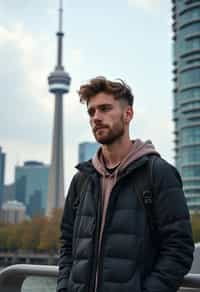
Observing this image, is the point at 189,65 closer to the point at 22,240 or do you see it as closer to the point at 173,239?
the point at 22,240

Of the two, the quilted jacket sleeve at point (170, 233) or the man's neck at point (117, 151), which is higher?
the man's neck at point (117, 151)

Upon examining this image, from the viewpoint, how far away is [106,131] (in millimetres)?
2258

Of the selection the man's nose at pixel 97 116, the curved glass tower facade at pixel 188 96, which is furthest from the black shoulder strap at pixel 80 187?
the curved glass tower facade at pixel 188 96

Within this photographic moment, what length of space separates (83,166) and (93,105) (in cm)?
26

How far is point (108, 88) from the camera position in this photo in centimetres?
228

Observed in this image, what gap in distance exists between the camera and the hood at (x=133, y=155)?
2199 mm

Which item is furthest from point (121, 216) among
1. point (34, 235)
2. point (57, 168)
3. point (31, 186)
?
point (31, 186)

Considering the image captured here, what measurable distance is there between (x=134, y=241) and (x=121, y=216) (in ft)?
0.35

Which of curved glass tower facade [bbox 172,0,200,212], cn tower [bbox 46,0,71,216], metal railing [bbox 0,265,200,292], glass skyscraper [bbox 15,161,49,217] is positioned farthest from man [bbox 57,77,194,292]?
glass skyscraper [bbox 15,161,49,217]

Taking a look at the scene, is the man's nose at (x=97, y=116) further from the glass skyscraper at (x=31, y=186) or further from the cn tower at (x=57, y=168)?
the glass skyscraper at (x=31, y=186)

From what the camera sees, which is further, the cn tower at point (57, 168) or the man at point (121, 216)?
the cn tower at point (57, 168)

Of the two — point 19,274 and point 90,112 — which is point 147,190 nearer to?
point 90,112

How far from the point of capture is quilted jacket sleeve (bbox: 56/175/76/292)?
91.3 inches

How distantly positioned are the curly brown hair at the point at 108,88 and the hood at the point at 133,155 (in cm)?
17
